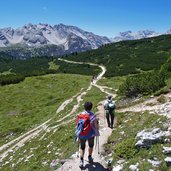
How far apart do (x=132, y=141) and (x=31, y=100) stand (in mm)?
63775

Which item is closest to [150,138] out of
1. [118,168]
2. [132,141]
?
[132,141]

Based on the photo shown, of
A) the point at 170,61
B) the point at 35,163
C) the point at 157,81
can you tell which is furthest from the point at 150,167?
the point at 170,61

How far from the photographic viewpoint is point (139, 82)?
42500 mm

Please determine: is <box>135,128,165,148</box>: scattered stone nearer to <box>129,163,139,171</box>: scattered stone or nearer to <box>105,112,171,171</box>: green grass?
<box>105,112,171,171</box>: green grass

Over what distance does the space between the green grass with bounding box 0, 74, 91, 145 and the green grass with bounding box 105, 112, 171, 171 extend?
24.8 m

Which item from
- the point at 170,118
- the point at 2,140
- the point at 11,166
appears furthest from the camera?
the point at 2,140

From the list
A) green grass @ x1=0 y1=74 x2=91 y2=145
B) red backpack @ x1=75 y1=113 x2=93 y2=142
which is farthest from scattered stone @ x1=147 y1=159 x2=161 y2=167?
green grass @ x1=0 y1=74 x2=91 y2=145

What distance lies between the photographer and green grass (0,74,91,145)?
53.5 meters

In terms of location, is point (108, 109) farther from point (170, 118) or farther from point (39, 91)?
point (39, 91)

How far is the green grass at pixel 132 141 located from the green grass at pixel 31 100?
→ 2485cm

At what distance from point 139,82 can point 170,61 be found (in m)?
11.1

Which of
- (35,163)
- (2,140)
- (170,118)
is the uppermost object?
(170,118)

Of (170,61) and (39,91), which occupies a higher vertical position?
(170,61)

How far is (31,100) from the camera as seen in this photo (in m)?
80.8
